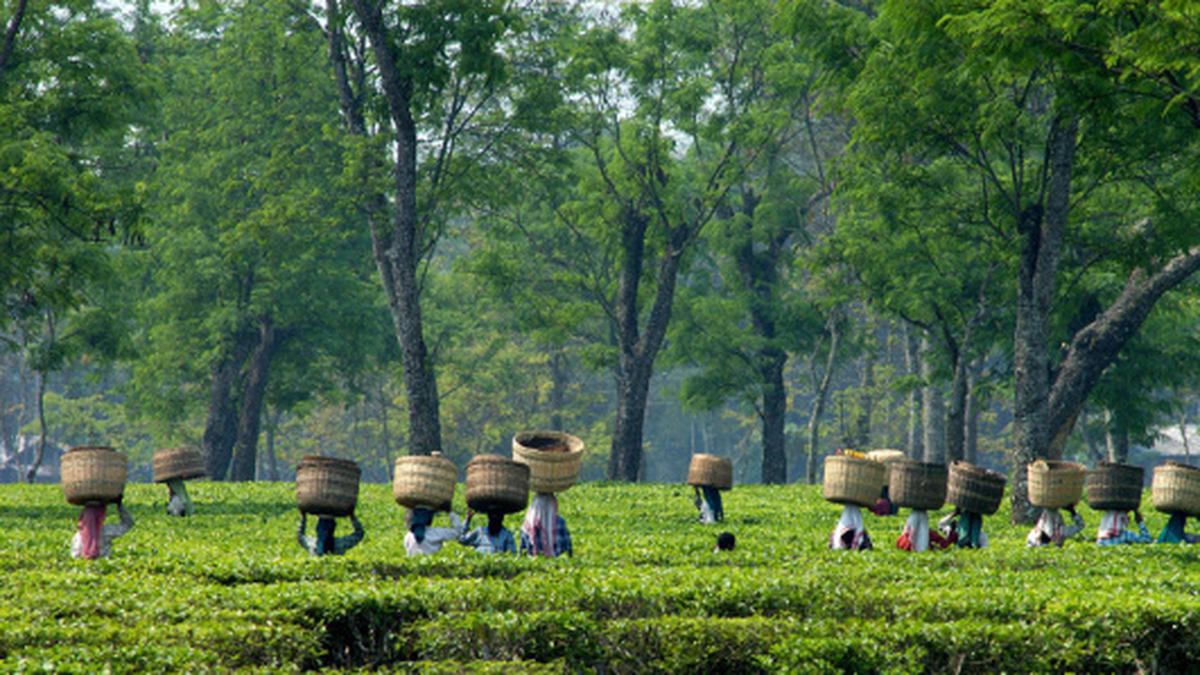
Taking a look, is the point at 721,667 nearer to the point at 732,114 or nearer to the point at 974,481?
the point at 974,481

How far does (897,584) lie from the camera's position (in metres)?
11.4

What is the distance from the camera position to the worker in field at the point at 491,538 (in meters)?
14.1

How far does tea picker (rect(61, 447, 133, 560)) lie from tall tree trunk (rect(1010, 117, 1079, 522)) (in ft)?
44.8

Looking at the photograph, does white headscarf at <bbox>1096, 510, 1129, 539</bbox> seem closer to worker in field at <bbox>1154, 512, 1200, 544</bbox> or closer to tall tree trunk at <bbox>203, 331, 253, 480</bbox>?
worker in field at <bbox>1154, 512, 1200, 544</bbox>

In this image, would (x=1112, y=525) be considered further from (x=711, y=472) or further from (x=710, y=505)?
(x=710, y=505)

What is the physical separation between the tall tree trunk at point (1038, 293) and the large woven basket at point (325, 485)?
1221cm

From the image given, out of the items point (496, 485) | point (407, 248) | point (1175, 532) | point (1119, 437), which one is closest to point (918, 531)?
point (1175, 532)

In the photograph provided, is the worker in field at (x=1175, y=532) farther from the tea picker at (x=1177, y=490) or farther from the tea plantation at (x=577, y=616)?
the tea plantation at (x=577, y=616)

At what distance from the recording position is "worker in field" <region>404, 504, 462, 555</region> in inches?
559

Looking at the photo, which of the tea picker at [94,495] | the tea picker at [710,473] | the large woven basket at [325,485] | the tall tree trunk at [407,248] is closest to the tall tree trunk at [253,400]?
the tall tree trunk at [407,248]

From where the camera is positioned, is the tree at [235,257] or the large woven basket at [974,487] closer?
the large woven basket at [974,487]

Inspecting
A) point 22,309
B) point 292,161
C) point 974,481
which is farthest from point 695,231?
point 974,481

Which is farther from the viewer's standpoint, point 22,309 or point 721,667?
point 22,309

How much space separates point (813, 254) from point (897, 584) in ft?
76.7
